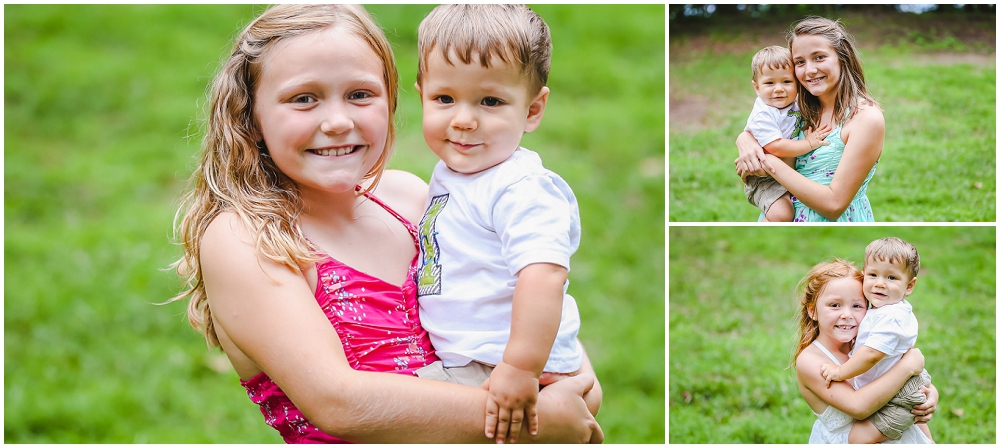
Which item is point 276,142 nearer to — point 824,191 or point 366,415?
point 366,415

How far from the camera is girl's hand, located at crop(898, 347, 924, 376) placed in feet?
8.11

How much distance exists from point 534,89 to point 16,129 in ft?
16.8

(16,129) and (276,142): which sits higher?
(276,142)

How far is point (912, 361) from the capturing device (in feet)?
8.11

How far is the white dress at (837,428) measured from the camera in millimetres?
2557

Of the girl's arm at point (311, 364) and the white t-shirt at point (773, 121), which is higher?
the white t-shirt at point (773, 121)

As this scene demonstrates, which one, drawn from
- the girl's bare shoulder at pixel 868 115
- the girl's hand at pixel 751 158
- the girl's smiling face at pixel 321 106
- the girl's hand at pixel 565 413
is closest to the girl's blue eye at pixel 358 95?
the girl's smiling face at pixel 321 106

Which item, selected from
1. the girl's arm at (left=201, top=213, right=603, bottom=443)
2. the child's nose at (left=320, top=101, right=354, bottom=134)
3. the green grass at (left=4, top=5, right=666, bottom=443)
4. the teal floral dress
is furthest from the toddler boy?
the green grass at (left=4, top=5, right=666, bottom=443)

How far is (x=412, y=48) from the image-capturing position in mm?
6875

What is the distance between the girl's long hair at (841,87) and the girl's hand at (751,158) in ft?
0.45

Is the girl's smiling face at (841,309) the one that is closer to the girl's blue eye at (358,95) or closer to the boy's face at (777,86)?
the boy's face at (777,86)

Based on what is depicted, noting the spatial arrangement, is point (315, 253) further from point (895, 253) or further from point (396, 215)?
point (895, 253)

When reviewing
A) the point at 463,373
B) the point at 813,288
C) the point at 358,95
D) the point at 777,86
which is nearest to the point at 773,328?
the point at 813,288

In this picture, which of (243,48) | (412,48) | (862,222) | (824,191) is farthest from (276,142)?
(412,48)
